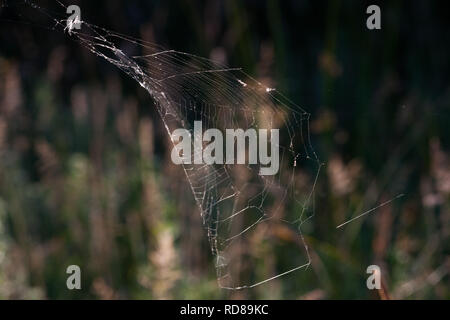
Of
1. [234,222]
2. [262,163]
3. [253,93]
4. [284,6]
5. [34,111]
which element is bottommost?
[234,222]

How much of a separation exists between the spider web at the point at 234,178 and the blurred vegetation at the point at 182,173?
85 millimetres

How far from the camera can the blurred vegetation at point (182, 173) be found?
7.72ft

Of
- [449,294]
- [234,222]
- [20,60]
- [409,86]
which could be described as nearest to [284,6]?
[409,86]

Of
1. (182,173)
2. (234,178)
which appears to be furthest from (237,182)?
(182,173)

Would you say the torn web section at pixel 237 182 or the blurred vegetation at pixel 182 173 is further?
the blurred vegetation at pixel 182 173

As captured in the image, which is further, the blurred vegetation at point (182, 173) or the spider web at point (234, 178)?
the blurred vegetation at point (182, 173)

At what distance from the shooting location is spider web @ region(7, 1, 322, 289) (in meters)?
2.00

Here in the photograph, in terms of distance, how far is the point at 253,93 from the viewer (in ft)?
7.36

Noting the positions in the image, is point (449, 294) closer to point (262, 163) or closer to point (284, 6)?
point (262, 163)

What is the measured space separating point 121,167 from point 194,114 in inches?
33.8

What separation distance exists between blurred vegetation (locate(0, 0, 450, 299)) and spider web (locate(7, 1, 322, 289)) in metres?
0.09

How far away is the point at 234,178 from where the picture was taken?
250cm

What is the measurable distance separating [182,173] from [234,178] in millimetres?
306
